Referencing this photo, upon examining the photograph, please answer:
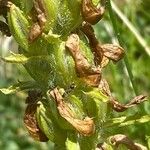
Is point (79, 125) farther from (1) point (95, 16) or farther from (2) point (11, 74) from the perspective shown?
(2) point (11, 74)

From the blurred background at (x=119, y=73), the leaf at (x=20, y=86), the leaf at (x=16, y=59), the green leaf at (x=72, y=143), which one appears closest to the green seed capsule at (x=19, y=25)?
the leaf at (x=16, y=59)

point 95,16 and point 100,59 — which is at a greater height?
point 95,16

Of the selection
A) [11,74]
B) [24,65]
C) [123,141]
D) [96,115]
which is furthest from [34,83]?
[11,74]

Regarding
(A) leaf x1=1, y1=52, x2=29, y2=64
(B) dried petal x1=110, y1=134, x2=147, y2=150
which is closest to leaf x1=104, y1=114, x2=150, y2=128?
(B) dried petal x1=110, y1=134, x2=147, y2=150

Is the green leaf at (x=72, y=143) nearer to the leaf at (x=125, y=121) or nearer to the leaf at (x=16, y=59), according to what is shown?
the leaf at (x=125, y=121)

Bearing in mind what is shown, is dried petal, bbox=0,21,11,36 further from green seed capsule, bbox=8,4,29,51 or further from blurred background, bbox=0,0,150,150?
blurred background, bbox=0,0,150,150

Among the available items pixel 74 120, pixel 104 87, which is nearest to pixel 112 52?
pixel 104 87
